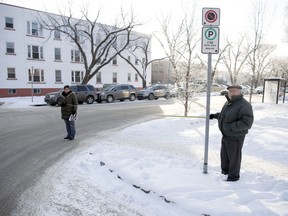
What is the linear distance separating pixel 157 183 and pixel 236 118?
1.74 meters

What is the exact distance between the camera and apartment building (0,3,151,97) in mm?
29062

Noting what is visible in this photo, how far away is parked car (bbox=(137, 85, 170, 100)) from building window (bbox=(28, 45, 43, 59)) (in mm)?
13952

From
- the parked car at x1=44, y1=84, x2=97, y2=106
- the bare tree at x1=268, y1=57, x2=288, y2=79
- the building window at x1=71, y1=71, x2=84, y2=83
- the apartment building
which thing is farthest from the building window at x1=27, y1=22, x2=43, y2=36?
the bare tree at x1=268, y1=57, x2=288, y2=79

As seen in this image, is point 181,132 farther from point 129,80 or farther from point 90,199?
point 129,80

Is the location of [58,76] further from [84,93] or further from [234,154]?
[234,154]

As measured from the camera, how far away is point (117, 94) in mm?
24594

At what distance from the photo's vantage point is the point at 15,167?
574 centimetres

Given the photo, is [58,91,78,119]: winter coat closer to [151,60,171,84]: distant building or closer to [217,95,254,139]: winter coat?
[217,95,254,139]: winter coat

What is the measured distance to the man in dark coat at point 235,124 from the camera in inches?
171

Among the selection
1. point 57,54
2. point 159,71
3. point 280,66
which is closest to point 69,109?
point 57,54

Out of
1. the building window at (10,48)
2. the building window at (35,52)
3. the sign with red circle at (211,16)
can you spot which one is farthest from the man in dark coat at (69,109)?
the building window at (35,52)

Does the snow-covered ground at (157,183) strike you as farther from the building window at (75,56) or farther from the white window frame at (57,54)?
the building window at (75,56)

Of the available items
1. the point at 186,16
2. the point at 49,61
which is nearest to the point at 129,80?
the point at 49,61

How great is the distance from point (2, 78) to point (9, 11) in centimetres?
741
